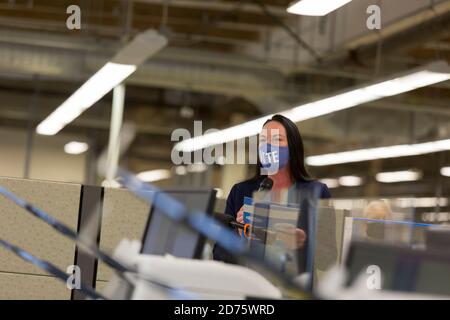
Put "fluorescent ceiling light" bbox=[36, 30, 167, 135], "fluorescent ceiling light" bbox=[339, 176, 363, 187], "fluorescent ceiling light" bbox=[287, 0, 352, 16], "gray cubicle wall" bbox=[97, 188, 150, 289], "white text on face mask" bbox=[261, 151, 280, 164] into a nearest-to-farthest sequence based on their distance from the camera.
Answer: "gray cubicle wall" bbox=[97, 188, 150, 289]
"white text on face mask" bbox=[261, 151, 280, 164]
"fluorescent ceiling light" bbox=[287, 0, 352, 16]
"fluorescent ceiling light" bbox=[36, 30, 167, 135]
"fluorescent ceiling light" bbox=[339, 176, 363, 187]

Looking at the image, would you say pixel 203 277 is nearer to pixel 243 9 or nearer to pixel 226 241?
pixel 226 241

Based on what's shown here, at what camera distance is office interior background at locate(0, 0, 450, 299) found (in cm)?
903

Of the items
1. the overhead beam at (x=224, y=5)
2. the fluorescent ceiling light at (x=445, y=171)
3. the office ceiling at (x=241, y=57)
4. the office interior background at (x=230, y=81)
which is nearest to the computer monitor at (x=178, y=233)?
the office interior background at (x=230, y=81)

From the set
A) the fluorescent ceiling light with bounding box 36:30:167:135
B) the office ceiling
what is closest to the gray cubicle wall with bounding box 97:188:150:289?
the fluorescent ceiling light with bounding box 36:30:167:135

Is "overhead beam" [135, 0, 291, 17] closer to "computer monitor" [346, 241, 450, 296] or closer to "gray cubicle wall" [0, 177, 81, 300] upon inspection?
"gray cubicle wall" [0, 177, 81, 300]

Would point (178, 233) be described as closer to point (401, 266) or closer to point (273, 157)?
point (401, 266)

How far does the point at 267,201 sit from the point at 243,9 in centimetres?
798

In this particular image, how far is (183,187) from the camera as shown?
1.44 metres

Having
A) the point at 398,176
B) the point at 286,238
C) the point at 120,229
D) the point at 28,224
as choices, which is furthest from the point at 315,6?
the point at 398,176

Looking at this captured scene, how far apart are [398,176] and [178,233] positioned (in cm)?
1176

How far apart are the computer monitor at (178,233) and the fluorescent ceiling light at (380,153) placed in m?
9.20

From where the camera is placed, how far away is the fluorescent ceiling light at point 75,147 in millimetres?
11703

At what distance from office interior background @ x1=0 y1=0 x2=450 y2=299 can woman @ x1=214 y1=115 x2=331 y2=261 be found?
14.4ft

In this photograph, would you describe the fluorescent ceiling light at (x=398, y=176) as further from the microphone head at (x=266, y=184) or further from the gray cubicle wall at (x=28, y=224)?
the microphone head at (x=266, y=184)
